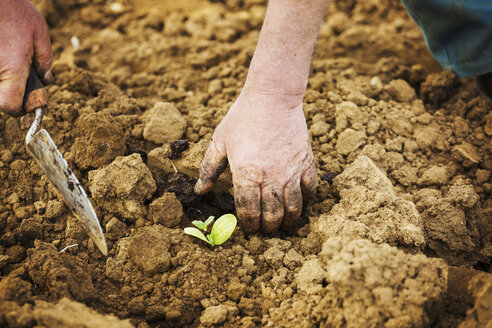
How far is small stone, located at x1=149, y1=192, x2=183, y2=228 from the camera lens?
1.90 m

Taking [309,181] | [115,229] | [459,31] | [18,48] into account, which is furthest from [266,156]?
[459,31]

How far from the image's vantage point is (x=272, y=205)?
176 centimetres

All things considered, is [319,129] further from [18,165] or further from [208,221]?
[18,165]

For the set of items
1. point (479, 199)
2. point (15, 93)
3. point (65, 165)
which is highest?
point (15, 93)

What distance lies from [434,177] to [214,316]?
139 cm

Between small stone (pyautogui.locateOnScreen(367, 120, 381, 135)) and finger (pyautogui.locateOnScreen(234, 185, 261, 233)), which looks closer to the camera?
finger (pyautogui.locateOnScreen(234, 185, 261, 233))

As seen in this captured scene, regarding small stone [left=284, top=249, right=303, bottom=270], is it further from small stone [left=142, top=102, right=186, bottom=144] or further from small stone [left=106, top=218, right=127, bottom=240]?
small stone [left=142, top=102, right=186, bottom=144]

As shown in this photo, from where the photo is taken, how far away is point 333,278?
1.38 meters

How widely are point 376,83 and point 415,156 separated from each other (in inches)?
24.8

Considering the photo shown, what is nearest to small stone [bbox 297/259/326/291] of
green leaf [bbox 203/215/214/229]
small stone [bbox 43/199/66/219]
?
green leaf [bbox 203/215/214/229]

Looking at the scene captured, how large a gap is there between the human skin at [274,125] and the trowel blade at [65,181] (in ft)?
2.09

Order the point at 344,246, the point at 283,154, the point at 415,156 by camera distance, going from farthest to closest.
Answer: the point at 415,156
the point at 283,154
the point at 344,246

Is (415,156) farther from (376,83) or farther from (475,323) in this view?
(475,323)

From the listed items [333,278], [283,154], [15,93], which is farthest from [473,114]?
[15,93]
